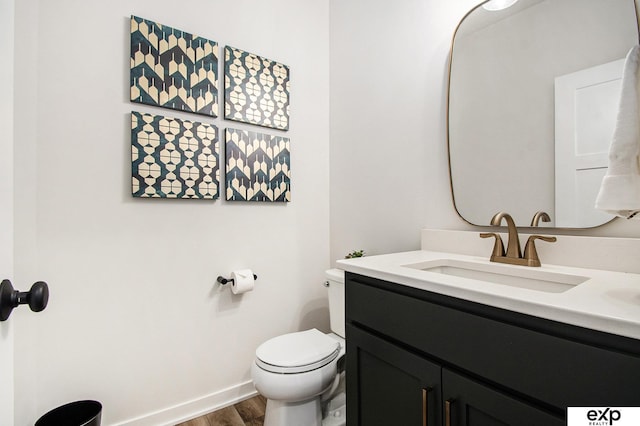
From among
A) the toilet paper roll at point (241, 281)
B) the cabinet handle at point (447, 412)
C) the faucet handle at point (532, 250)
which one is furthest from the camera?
the toilet paper roll at point (241, 281)

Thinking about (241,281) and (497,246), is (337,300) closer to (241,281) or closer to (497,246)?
(241,281)

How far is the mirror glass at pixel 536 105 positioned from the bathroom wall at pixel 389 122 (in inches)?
3.9

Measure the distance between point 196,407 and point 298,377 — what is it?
77 cm

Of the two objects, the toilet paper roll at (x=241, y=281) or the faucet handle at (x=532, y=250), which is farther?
the toilet paper roll at (x=241, y=281)

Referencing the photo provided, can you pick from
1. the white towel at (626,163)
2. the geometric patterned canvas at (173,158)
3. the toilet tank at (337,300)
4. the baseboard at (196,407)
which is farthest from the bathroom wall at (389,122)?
the baseboard at (196,407)

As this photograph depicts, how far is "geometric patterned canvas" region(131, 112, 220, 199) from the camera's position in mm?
1468

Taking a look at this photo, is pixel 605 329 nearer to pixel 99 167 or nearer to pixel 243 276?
pixel 243 276

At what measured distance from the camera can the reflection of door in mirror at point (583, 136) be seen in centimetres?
100

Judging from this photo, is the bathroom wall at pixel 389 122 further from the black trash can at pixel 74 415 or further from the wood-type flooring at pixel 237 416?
the black trash can at pixel 74 415

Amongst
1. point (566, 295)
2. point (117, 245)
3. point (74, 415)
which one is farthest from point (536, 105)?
point (74, 415)

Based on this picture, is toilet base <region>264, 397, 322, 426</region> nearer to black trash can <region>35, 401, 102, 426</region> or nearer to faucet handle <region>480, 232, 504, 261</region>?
black trash can <region>35, 401, 102, 426</region>

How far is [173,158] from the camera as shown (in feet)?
5.11

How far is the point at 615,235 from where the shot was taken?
1.00 metres

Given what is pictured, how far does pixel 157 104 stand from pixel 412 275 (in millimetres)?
1465
